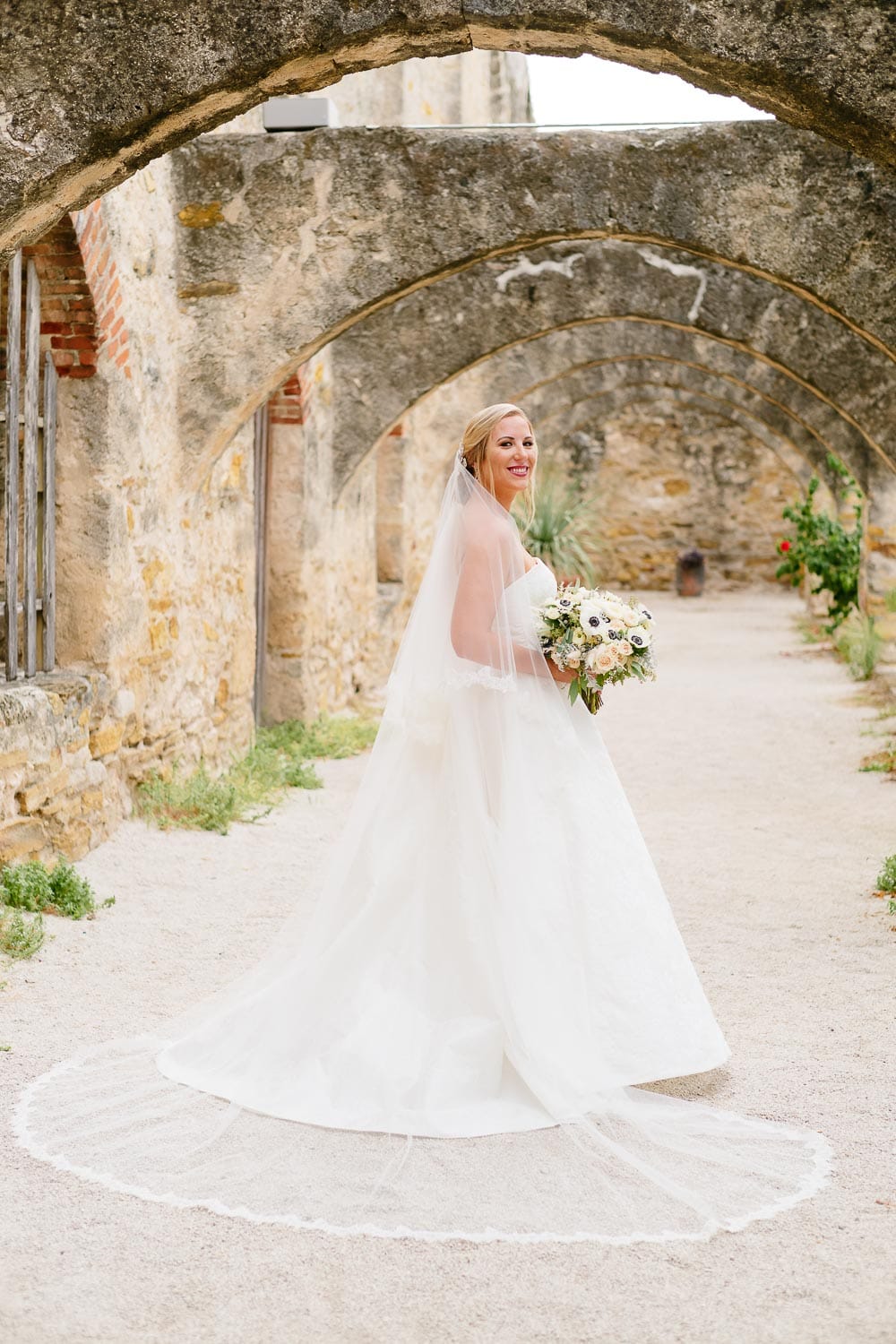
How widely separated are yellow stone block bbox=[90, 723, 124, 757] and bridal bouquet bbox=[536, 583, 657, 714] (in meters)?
2.62

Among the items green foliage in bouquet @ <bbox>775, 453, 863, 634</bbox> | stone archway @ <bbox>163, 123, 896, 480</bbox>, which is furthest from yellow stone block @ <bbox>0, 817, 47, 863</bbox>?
green foliage in bouquet @ <bbox>775, 453, 863, 634</bbox>

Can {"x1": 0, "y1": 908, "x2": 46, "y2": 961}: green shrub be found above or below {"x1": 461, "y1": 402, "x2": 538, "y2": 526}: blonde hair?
below

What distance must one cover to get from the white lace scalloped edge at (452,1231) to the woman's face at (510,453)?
1.69 m

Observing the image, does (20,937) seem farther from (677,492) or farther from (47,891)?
(677,492)

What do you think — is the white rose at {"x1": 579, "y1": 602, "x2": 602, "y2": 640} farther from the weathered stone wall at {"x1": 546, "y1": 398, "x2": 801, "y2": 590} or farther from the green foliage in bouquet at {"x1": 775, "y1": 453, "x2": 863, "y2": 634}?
the weathered stone wall at {"x1": 546, "y1": 398, "x2": 801, "y2": 590}

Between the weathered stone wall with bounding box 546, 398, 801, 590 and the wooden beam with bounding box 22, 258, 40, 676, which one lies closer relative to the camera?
the wooden beam with bounding box 22, 258, 40, 676

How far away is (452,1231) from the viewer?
2627 millimetres

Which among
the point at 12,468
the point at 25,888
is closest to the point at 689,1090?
the point at 25,888

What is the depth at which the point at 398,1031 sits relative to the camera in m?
3.31

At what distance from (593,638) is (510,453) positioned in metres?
0.56

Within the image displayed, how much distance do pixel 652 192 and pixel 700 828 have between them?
282 cm

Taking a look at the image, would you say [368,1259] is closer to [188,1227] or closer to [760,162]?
[188,1227]

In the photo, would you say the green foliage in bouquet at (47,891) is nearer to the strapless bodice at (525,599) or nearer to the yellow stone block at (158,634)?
the yellow stone block at (158,634)

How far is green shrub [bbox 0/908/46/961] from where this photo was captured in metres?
4.36
